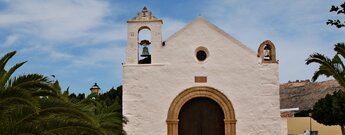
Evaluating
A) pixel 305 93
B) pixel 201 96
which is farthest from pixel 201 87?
pixel 305 93

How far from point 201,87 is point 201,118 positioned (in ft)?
3.50

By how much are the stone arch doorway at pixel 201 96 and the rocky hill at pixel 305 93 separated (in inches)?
1440

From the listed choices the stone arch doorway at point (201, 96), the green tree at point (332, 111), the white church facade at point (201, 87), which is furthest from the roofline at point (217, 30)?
the green tree at point (332, 111)

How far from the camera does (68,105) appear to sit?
9039 millimetres

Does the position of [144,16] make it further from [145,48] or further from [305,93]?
[305,93]

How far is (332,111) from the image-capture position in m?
29.7

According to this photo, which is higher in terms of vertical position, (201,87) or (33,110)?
(201,87)

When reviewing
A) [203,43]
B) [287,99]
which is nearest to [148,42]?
[203,43]

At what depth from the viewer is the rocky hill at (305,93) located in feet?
174

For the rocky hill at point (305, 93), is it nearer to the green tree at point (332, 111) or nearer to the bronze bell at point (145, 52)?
the green tree at point (332, 111)

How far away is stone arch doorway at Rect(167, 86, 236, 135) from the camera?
53.9 ft

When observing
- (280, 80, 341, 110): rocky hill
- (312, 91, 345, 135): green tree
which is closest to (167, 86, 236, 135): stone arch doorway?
(312, 91, 345, 135): green tree

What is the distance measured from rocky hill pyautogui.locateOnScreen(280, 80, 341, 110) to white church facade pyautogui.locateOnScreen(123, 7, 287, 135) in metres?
36.2

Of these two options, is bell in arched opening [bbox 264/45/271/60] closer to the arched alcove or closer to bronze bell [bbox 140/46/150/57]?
the arched alcove
